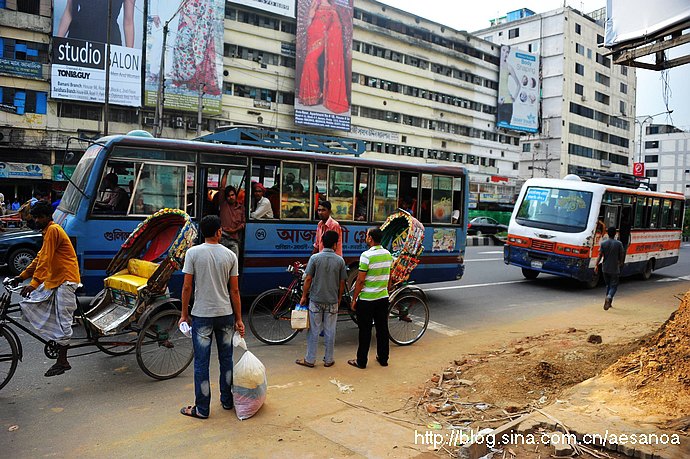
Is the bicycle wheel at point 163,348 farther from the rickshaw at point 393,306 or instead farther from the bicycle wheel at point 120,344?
the rickshaw at point 393,306

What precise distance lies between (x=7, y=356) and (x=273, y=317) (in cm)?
330

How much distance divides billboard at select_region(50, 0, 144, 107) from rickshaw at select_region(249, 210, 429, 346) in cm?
3223

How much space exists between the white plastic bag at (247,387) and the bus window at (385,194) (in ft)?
19.5

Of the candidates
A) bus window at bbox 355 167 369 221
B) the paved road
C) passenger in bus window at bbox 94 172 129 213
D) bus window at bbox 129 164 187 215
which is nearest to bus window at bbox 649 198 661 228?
the paved road

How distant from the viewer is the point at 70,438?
4.44 m

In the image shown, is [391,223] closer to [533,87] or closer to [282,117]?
[282,117]

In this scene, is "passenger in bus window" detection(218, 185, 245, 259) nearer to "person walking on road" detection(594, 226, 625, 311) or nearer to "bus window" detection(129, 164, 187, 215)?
"bus window" detection(129, 164, 187, 215)

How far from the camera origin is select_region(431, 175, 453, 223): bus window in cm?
1134

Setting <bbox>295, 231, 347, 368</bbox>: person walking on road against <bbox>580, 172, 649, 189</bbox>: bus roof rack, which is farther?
<bbox>580, 172, 649, 189</bbox>: bus roof rack

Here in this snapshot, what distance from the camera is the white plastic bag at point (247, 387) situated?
495 centimetres

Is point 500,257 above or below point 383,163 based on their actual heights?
below

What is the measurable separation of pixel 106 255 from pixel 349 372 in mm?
4164

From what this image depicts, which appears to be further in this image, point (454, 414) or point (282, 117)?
point (282, 117)

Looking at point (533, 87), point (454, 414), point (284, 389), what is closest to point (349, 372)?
point (284, 389)
